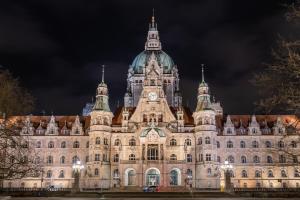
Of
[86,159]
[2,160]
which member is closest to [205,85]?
[86,159]

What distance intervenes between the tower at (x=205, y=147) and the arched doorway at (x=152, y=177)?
7.85 metres

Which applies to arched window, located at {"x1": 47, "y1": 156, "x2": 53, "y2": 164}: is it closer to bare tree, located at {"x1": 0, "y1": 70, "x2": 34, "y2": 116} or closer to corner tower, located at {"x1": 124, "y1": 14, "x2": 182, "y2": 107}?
corner tower, located at {"x1": 124, "y1": 14, "x2": 182, "y2": 107}

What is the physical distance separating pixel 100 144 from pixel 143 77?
26517mm

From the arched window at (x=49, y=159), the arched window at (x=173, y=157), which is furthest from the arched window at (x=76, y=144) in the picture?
the arched window at (x=173, y=157)

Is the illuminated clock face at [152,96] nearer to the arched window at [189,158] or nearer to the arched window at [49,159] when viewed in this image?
the arched window at [189,158]

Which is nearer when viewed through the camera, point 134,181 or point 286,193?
point 286,193

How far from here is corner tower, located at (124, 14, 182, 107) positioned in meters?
104

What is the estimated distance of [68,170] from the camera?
287ft

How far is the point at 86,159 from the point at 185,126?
21829 millimetres

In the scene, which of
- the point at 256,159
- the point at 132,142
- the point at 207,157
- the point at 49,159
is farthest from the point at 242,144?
the point at 49,159

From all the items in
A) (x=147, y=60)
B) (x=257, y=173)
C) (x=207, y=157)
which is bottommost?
(x=257, y=173)

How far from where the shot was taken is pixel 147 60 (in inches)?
4173

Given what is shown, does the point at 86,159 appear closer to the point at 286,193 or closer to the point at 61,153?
the point at 61,153

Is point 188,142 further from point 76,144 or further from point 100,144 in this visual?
point 76,144
